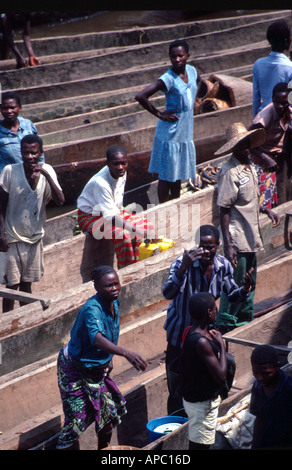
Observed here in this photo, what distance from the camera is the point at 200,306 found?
4.53 metres

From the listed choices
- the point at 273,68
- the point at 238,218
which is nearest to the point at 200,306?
the point at 238,218

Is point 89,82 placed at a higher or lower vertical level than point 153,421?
higher

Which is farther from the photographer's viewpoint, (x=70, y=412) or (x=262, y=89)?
(x=262, y=89)

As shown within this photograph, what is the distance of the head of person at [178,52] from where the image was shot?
704cm

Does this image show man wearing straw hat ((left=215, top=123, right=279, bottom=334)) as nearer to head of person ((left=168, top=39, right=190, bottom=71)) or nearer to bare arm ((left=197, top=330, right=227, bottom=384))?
head of person ((left=168, top=39, right=190, bottom=71))

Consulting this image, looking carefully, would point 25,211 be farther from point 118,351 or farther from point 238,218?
point 118,351

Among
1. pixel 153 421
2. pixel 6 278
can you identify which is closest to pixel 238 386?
pixel 153 421

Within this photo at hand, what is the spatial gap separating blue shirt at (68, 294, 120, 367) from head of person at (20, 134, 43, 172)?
1.48m

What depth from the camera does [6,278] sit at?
616cm

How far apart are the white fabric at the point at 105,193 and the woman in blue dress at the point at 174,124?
99cm

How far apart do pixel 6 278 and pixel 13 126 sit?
130 centimetres

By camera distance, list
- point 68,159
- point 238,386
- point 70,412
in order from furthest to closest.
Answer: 1. point 68,159
2. point 238,386
3. point 70,412

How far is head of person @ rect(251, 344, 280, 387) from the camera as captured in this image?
4.32 meters
